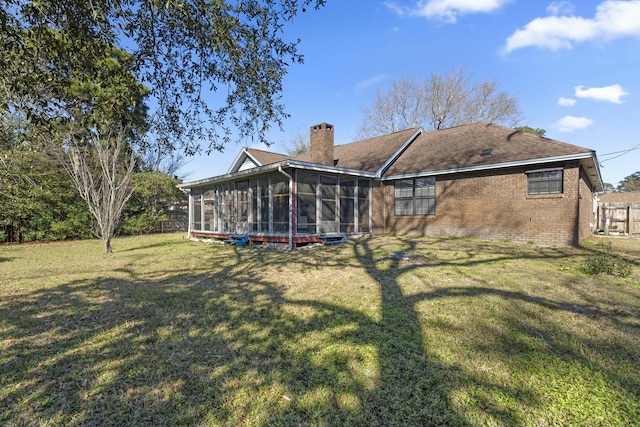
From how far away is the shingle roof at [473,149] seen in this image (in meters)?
10.9

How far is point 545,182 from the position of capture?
35.0 ft

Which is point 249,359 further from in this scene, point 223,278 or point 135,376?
Result: point 223,278

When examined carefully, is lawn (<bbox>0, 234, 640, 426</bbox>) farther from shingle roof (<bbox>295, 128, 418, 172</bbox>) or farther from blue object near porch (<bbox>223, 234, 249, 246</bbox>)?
shingle roof (<bbox>295, 128, 418, 172</bbox>)

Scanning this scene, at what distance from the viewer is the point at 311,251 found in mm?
10164

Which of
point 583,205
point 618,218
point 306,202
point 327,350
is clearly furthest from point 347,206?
point 618,218

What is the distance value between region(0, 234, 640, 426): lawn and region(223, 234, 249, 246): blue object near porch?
6.32 metres

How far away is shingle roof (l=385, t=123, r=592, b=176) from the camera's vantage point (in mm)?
10938

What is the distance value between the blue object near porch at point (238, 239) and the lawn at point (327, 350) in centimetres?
632

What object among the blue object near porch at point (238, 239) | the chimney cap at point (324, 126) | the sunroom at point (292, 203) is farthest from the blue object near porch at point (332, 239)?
the chimney cap at point (324, 126)

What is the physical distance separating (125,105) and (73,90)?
3.11ft

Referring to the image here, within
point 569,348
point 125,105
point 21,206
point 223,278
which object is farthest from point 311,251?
point 21,206

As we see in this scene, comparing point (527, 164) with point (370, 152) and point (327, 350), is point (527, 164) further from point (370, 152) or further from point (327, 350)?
point (327, 350)

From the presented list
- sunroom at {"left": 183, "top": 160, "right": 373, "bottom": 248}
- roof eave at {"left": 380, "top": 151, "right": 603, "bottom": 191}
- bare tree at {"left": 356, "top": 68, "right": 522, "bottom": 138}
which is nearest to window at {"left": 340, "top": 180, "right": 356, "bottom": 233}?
sunroom at {"left": 183, "top": 160, "right": 373, "bottom": 248}

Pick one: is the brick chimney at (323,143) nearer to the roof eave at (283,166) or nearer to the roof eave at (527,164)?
the roof eave at (283,166)
